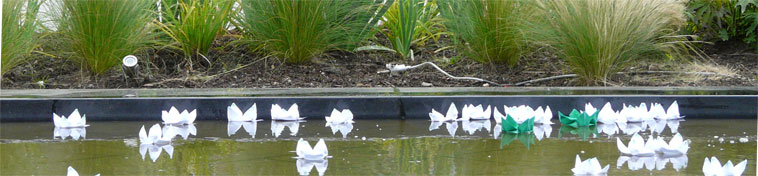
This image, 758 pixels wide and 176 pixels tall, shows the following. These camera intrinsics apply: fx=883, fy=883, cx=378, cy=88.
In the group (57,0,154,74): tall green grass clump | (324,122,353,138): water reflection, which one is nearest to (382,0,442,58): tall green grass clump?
(57,0,154,74): tall green grass clump

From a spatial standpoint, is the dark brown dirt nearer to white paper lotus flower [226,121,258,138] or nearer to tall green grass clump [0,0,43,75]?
tall green grass clump [0,0,43,75]

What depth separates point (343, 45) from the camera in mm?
7660

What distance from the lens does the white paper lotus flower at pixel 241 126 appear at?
4.27 m

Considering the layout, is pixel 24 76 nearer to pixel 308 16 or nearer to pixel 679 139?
pixel 308 16

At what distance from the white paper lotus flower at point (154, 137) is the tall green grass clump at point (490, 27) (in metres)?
3.64

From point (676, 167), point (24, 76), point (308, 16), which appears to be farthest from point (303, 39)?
point (676, 167)

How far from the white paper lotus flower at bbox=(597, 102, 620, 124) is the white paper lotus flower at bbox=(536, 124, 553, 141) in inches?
11.0

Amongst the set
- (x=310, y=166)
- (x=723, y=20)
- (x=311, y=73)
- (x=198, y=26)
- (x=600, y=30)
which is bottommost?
(x=310, y=166)

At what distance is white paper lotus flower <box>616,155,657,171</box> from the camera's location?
119 inches

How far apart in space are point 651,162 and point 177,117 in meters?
2.46

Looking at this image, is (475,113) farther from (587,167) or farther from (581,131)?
(587,167)

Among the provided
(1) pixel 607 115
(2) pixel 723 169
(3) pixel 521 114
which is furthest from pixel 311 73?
(2) pixel 723 169

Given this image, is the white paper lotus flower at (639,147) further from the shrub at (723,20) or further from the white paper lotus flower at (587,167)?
the shrub at (723,20)

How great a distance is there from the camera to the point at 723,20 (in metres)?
8.62
